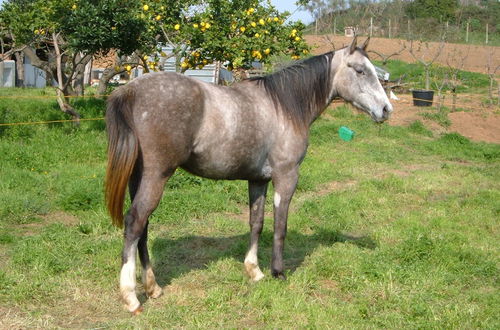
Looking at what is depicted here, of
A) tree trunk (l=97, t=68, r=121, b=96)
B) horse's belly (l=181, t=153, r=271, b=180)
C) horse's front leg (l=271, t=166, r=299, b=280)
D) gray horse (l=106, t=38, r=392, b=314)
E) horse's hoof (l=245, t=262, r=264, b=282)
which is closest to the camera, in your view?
gray horse (l=106, t=38, r=392, b=314)

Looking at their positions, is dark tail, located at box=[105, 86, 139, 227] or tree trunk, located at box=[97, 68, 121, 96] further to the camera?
tree trunk, located at box=[97, 68, 121, 96]

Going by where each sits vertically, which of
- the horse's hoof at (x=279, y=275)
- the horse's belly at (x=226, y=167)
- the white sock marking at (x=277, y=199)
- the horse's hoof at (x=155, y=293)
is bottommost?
the horse's hoof at (x=279, y=275)

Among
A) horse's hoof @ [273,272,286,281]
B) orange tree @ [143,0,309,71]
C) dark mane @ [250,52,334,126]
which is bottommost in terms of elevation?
horse's hoof @ [273,272,286,281]

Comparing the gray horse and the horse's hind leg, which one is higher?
the gray horse

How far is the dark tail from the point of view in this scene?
3889 mm

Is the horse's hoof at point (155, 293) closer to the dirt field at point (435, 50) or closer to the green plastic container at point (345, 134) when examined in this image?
the green plastic container at point (345, 134)

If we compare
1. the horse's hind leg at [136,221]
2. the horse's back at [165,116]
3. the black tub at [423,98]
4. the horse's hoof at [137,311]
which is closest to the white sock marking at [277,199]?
the horse's back at [165,116]

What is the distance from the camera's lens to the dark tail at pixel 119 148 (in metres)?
3.89

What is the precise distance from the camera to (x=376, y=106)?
5.00m

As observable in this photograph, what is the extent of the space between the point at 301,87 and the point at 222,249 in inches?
74.2

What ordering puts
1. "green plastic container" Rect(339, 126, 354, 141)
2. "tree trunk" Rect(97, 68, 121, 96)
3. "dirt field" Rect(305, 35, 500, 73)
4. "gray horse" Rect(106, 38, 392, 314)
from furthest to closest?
"dirt field" Rect(305, 35, 500, 73)
"tree trunk" Rect(97, 68, 121, 96)
"green plastic container" Rect(339, 126, 354, 141)
"gray horse" Rect(106, 38, 392, 314)

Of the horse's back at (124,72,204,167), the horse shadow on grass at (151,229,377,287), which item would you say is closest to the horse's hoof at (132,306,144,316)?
the horse shadow on grass at (151,229,377,287)

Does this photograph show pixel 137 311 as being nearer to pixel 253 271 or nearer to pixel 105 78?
pixel 253 271

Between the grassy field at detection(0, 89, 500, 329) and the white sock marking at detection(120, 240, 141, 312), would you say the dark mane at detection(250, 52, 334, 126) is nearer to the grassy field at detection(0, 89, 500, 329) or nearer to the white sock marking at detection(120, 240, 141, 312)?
the grassy field at detection(0, 89, 500, 329)
